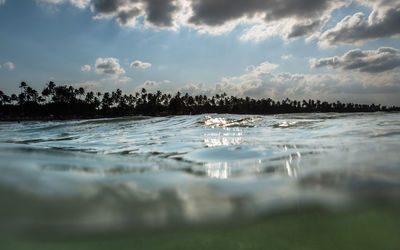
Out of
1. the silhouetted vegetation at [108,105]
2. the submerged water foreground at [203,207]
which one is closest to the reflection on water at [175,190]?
the submerged water foreground at [203,207]

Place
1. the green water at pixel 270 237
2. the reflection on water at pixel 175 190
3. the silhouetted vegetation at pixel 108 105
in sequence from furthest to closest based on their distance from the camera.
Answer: the silhouetted vegetation at pixel 108 105 < the reflection on water at pixel 175 190 < the green water at pixel 270 237

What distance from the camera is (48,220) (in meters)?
1.48

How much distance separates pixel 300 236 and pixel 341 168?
1485 millimetres

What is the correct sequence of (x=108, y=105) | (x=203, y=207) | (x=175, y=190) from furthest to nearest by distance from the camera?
(x=108, y=105) → (x=175, y=190) → (x=203, y=207)

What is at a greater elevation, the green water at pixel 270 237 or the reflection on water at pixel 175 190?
the reflection on water at pixel 175 190

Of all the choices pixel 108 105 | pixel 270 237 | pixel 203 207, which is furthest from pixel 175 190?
pixel 108 105

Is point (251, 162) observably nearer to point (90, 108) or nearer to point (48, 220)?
point (48, 220)

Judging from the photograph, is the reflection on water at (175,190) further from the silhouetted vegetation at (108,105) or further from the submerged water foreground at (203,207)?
the silhouetted vegetation at (108,105)

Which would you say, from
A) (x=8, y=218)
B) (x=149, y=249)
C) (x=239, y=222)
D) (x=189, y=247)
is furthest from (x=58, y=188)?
(x=239, y=222)

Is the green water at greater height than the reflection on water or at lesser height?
lesser

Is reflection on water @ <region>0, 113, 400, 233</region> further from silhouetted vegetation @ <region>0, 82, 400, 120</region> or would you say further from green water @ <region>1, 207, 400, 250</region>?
silhouetted vegetation @ <region>0, 82, 400, 120</region>

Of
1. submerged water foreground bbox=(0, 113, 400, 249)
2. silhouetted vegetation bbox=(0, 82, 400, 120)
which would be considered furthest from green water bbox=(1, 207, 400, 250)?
silhouetted vegetation bbox=(0, 82, 400, 120)

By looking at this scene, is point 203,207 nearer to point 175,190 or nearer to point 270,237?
point 175,190

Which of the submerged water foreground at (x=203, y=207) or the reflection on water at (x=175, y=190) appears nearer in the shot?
the submerged water foreground at (x=203, y=207)
